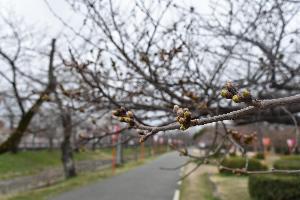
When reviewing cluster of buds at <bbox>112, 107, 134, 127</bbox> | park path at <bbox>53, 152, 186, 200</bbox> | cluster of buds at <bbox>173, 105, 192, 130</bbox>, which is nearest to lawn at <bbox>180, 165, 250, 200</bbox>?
park path at <bbox>53, 152, 186, 200</bbox>

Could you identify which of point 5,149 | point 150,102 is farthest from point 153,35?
point 5,149

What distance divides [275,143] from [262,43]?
66.5m

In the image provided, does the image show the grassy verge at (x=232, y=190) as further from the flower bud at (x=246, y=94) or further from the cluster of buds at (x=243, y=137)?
the flower bud at (x=246, y=94)

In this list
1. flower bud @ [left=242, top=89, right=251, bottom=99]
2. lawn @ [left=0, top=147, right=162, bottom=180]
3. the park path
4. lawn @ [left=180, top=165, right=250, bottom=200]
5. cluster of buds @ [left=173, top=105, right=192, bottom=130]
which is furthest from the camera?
lawn @ [left=0, top=147, right=162, bottom=180]

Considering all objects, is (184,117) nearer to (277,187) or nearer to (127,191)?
(277,187)

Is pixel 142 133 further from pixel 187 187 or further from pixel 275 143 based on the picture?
pixel 275 143

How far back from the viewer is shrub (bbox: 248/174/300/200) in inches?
572

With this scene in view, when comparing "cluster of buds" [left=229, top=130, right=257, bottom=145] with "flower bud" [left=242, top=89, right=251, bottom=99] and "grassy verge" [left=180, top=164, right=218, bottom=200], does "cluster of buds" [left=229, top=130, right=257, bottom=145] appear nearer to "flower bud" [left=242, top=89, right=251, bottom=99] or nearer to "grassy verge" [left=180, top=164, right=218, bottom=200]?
"flower bud" [left=242, top=89, right=251, bottom=99]

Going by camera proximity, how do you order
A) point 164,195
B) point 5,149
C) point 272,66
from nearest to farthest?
point 272,66
point 5,149
point 164,195

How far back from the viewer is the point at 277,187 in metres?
14.9

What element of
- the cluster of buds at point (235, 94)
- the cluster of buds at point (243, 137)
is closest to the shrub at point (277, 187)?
the cluster of buds at point (243, 137)

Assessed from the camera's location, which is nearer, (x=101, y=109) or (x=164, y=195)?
(x=101, y=109)

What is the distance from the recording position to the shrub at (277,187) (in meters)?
14.5

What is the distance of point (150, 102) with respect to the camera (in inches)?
363
